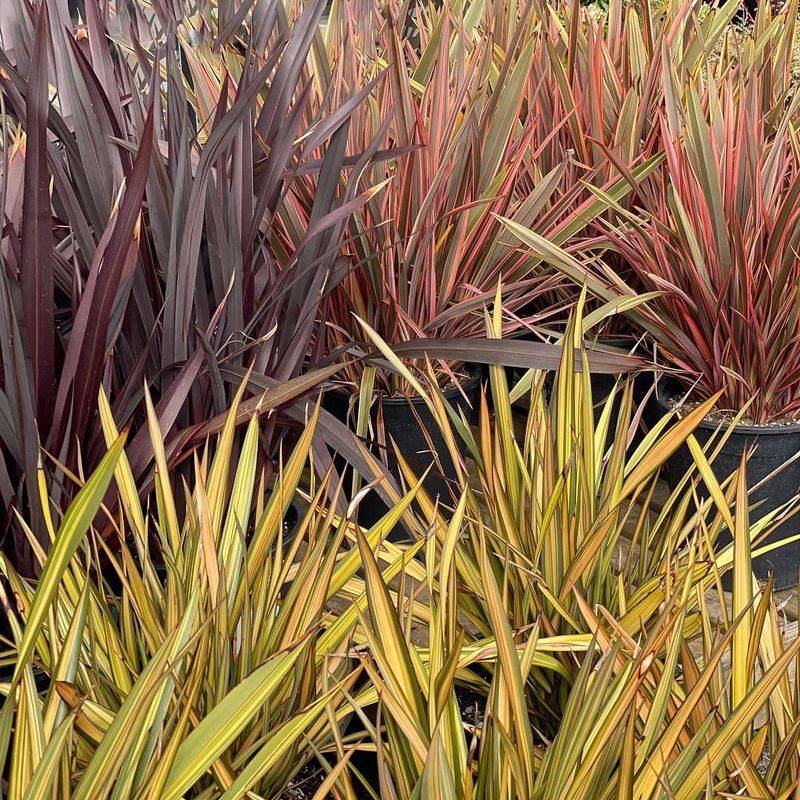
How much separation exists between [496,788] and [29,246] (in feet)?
2.46

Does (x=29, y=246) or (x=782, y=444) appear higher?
(x=29, y=246)

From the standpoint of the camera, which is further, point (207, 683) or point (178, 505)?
point (178, 505)

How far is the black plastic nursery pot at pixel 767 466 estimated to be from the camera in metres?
1.55

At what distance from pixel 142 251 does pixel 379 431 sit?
442 millimetres

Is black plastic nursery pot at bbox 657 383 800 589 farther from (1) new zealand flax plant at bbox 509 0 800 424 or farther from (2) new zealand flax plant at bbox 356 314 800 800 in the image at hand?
(2) new zealand flax plant at bbox 356 314 800 800

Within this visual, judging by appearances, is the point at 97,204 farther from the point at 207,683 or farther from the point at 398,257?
the point at 207,683

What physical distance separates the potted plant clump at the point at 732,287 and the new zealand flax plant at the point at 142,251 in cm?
47

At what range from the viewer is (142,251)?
128 cm

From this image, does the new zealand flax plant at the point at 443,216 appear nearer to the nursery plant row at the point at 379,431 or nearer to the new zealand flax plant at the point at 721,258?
the nursery plant row at the point at 379,431

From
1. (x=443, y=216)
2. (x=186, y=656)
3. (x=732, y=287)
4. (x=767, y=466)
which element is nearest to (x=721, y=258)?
(x=732, y=287)

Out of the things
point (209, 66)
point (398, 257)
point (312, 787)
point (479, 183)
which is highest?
point (209, 66)

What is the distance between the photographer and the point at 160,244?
1.23 meters

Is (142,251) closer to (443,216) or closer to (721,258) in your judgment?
(443,216)

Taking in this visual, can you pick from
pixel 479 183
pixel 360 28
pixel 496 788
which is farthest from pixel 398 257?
pixel 496 788
